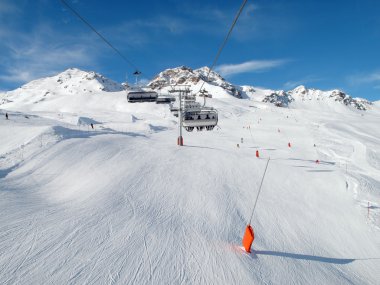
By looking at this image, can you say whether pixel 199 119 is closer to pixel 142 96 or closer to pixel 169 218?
pixel 142 96

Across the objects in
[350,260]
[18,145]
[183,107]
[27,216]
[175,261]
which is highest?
[183,107]

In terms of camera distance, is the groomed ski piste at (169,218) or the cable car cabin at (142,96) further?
the cable car cabin at (142,96)

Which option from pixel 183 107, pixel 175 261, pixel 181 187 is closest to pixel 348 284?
pixel 175 261

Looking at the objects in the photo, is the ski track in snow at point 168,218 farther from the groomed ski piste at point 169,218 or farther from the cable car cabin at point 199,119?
the cable car cabin at point 199,119

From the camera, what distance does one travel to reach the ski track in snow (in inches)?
183

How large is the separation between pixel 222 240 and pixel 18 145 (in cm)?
1185

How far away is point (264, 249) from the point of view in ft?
20.0

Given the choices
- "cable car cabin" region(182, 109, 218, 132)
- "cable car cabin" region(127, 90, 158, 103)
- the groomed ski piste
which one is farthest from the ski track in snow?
"cable car cabin" region(127, 90, 158, 103)

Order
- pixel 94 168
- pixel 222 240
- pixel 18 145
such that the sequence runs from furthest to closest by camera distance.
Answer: pixel 18 145 → pixel 94 168 → pixel 222 240

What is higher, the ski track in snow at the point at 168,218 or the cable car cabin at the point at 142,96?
the cable car cabin at the point at 142,96

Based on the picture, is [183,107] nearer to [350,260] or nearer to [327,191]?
[327,191]

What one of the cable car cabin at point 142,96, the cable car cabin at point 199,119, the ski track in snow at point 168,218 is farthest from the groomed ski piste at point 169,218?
the cable car cabin at point 142,96

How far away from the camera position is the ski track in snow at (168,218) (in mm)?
4648

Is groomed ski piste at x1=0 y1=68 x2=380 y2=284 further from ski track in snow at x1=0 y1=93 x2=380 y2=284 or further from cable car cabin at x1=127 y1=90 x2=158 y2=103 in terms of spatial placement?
cable car cabin at x1=127 y1=90 x2=158 y2=103
